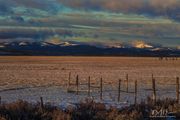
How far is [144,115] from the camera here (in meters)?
18.0

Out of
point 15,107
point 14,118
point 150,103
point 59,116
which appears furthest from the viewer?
point 150,103

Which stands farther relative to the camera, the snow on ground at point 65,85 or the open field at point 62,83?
the open field at point 62,83

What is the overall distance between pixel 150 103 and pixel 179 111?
265 cm

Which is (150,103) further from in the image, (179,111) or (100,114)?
(100,114)

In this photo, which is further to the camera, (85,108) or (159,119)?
(85,108)

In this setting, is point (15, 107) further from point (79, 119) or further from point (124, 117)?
point (124, 117)

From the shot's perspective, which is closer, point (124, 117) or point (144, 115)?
point (124, 117)

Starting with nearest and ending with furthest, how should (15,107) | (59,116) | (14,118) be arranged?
1. (59,116)
2. (14,118)
3. (15,107)

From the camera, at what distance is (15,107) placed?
1795cm

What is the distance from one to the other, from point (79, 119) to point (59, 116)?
1839mm

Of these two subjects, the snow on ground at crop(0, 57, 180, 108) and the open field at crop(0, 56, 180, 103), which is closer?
the snow on ground at crop(0, 57, 180, 108)

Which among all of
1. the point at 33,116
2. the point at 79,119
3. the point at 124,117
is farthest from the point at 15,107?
the point at 124,117

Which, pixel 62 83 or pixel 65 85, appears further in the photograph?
pixel 62 83

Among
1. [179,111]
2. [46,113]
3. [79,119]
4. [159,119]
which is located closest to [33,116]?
[46,113]
